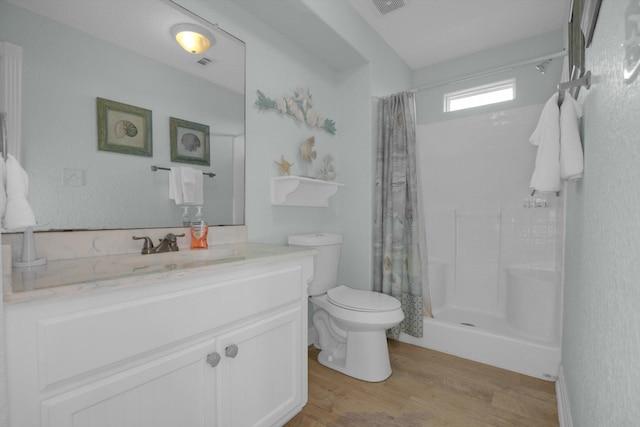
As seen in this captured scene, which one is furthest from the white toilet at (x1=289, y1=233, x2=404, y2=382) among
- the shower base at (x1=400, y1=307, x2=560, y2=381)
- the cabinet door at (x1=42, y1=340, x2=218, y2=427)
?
the cabinet door at (x1=42, y1=340, x2=218, y2=427)

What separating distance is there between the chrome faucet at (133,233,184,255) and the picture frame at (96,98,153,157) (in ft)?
1.27

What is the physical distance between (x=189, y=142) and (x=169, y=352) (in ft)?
3.42

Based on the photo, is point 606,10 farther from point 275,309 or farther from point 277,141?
point 277,141

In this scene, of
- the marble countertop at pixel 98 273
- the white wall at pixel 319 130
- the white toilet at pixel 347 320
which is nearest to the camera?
the marble countertop at pixel 98 273

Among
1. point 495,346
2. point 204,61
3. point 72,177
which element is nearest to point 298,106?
point 204,61

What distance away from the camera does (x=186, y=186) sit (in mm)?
1546

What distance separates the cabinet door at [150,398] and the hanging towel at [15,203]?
51 cm

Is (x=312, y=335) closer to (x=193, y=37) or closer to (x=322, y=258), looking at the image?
(x=322, y=258)

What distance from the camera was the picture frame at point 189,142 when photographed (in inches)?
59.2

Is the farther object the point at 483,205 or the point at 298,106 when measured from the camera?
the point at 483,205

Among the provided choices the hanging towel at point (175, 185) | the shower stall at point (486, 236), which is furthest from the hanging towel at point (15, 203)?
the shower stall at point (486, 236)

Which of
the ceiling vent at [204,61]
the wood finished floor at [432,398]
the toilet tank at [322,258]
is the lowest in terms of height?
the wood finished floor at [432,398]

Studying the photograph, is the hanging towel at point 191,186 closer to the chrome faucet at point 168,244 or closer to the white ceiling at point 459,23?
the chrome faucet at point 168,244

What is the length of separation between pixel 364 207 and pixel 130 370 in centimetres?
193
